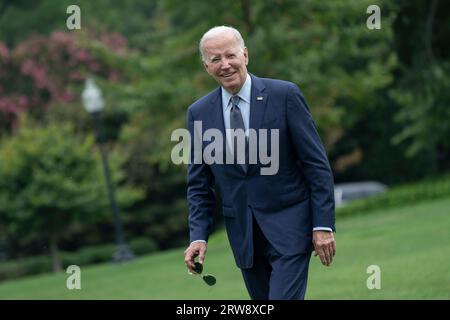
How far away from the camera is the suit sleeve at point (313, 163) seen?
5.59 meters

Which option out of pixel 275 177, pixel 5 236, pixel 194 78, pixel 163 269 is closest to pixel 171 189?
pixel 5 236

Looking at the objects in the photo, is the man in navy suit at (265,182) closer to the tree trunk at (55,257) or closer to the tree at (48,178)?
the tree at (48,178)

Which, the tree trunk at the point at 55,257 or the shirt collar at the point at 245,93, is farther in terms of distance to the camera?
the tree trunk at the point at 55,257

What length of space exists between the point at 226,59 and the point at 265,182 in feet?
2.46

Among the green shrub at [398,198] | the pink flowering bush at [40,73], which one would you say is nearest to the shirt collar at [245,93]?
the green shrub at [398,198]

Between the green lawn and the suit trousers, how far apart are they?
12.0 ft

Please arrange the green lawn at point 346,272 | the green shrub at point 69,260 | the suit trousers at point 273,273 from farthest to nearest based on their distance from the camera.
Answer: the green shrub at point 69,260 → the green lawn at point 346,272 → the suit trousers at point 273,273

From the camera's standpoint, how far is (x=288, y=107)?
18.8 feet

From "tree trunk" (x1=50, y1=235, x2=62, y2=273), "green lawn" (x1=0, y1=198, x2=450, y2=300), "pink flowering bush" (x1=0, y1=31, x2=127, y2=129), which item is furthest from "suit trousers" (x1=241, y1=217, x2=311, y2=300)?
"pink flowering bush" (x1=0, y1=31, x2=127, y2=129)

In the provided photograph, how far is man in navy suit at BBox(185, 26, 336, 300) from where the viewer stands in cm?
563

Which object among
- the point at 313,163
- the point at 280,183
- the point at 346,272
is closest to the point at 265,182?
the point at 280,183

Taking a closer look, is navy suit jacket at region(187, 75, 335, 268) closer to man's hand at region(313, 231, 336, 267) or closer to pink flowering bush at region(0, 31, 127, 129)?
man's hand at region(313, 231, 336, 267)

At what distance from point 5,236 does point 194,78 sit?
13.1m

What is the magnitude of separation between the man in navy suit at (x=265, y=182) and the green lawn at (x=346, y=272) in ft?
12.5
